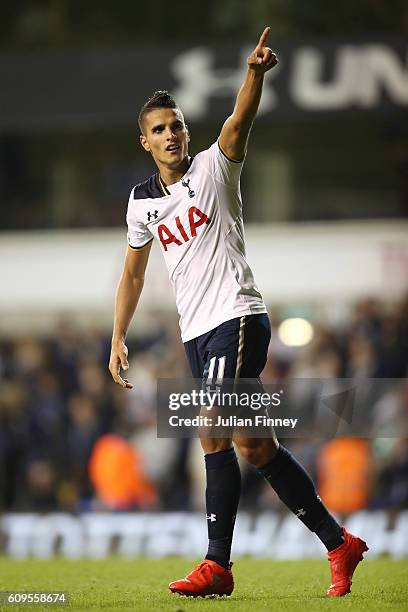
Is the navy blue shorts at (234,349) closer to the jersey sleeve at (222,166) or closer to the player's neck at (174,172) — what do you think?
the jersey sleeve at (222,166)

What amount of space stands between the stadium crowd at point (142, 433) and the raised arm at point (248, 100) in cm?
569

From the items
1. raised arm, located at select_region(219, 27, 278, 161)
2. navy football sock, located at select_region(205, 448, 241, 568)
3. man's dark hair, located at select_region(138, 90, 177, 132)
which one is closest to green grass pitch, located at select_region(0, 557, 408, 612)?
navy football sock, located at select_region(205, 448, 241, 568)

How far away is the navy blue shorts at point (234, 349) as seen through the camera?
5672 mm

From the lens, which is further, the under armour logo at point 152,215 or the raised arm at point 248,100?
the under armour logo at point 152,215

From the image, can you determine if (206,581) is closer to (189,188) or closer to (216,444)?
(216,444)

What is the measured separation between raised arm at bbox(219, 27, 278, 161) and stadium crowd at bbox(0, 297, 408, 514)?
569 cm

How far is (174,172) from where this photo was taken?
5871mm

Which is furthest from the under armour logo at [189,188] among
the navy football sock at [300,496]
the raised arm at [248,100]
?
the navy football sock at [300,496]

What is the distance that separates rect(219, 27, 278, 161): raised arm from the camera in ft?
17.6

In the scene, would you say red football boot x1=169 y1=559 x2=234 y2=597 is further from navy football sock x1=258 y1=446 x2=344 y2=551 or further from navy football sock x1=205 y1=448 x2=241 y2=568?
navy football sock x1=258 y1=446 x2=344 y2=551

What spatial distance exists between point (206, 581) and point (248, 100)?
7.36ft

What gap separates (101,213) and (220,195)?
43.7ft

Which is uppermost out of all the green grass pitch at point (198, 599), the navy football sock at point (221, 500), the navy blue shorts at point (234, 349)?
the navy blue shorts at point (234, 349)

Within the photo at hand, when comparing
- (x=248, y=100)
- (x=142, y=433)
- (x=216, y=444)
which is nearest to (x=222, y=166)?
(x=248, y=100)
